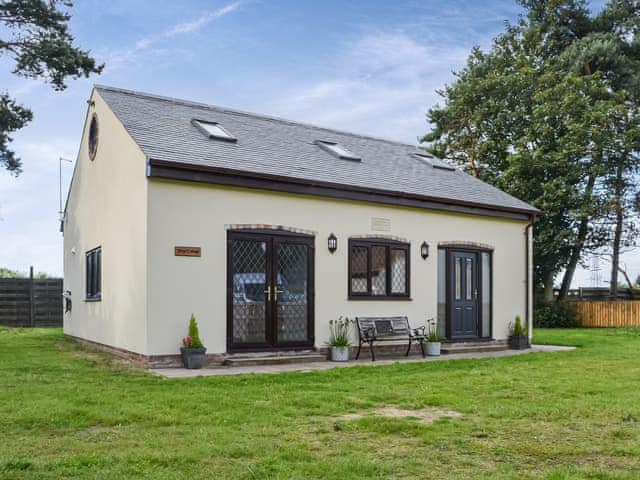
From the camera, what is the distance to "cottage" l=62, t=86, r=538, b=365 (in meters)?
10.5

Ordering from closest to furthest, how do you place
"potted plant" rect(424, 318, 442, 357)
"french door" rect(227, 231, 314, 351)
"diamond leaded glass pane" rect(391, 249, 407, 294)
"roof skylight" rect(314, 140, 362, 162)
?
"french door" rect(227, 231, 314, 351) → "potted plant" rect(424, 318, 442, 357) → "diamond leaded glass pane" rect(391, 249, 407, 294) → "roof skylight" rect(314, 140, 362, 162)

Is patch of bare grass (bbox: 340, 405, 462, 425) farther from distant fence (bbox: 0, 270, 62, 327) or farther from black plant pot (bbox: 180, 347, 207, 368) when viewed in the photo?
distant fence (bbox: 0, 270, 62, 327)

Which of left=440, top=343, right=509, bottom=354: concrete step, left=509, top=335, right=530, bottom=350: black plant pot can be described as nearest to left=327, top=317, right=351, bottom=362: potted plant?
left=440, top=343, right=509, bottom=354: concrete step

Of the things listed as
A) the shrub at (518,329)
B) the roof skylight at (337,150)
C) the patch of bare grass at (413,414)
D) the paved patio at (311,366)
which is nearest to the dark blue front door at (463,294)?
the paved patio at (311,366)

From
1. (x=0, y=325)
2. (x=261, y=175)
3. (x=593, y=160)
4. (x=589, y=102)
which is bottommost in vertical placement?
(x=0, y=325)

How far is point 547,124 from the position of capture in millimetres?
24297

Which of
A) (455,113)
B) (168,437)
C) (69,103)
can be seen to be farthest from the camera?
(455,113)

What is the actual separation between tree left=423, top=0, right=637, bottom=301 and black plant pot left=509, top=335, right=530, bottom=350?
8.31 meters

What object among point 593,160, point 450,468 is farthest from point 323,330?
point 593,160

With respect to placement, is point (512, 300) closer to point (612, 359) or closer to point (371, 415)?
point (612, 359)

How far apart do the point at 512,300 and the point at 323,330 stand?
18.0ft

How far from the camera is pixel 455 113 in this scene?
89.5 feet

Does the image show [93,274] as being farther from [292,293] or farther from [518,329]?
[518,329]

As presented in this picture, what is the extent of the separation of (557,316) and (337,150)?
13.0 meters
